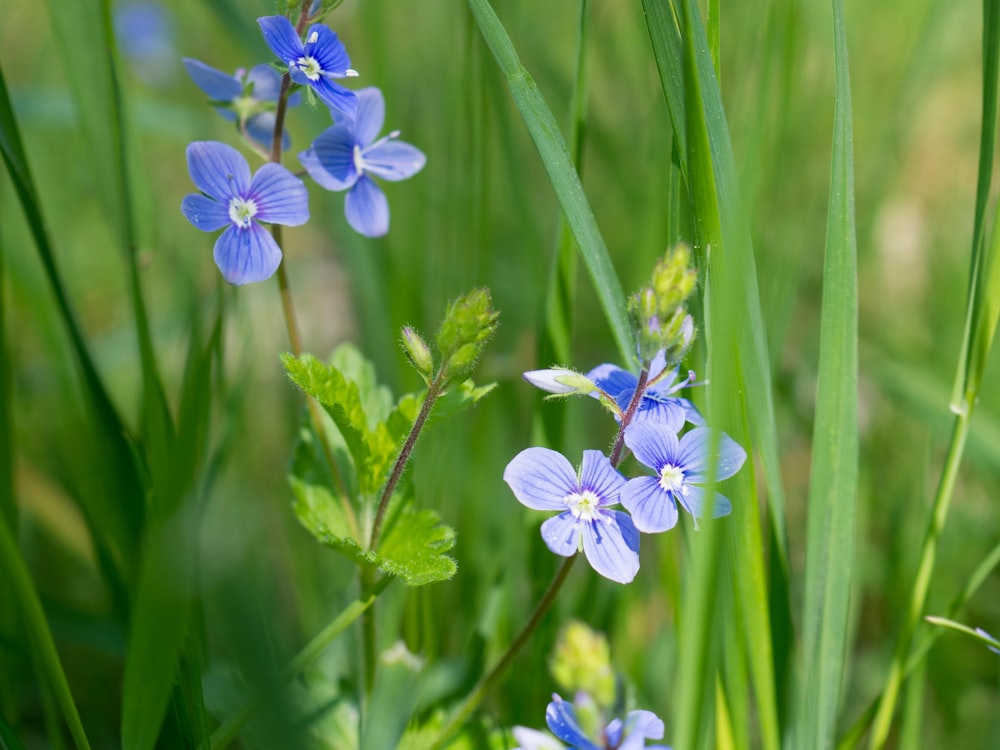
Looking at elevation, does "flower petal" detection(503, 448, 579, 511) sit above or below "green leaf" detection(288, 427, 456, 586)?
above

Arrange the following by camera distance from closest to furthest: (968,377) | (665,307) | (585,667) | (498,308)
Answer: (585,667) < (665,307) < (968,377) < (498,308)

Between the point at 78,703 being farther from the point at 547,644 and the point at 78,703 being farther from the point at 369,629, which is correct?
the point at 547,644

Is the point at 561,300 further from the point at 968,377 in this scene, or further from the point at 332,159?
the point at 968,377

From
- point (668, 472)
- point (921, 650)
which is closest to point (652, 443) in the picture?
point (668, 472)

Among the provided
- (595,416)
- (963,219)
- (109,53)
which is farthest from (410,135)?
(963,219)

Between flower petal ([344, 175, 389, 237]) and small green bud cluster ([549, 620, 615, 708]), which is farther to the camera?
flower petal ([344, 175, 389, 237])

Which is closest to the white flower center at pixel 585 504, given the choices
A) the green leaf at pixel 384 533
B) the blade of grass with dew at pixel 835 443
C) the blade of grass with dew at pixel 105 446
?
the green leaf at pixel 384 533

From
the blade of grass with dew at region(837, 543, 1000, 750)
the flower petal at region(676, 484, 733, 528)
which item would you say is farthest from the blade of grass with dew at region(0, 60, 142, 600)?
the blade of grass with dew at region(837, 543, 1000, 750)

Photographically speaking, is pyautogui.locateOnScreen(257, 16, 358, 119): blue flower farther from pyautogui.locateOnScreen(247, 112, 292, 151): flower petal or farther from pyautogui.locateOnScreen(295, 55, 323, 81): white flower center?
pyautogui.locateOnScreen(247, 112, 292, 151): flower petal
